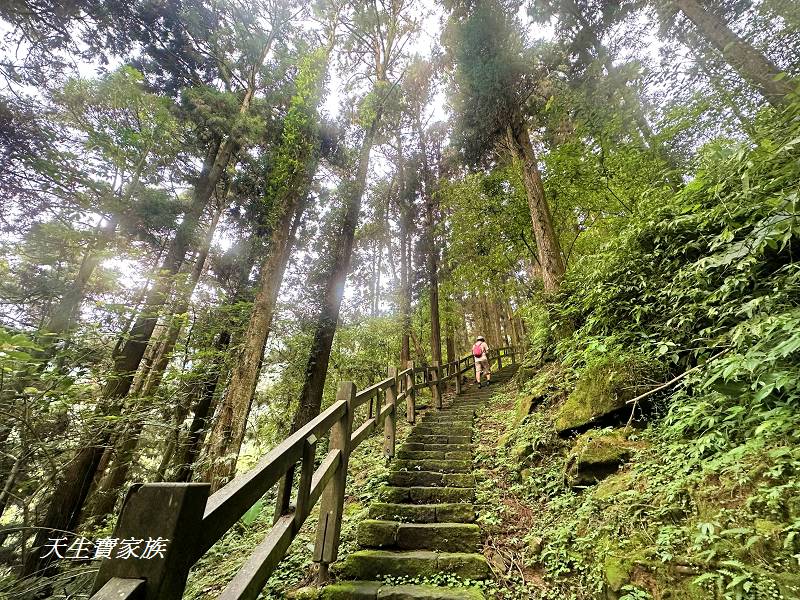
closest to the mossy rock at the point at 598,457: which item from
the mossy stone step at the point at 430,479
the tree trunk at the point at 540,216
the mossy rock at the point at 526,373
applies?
the mossy stone step at the point at 430,479

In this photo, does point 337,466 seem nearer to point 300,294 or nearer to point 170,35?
point 300,294

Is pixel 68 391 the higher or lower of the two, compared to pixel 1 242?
lower

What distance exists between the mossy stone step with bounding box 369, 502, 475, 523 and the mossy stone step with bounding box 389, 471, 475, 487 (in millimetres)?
598

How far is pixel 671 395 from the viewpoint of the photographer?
3545 mm

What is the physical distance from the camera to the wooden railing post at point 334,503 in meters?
2.90

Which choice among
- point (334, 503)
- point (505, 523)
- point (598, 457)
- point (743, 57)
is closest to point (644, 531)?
point (598, 457)

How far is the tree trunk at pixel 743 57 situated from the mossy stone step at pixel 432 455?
20.8ft

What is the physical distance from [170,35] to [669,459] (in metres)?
12.7

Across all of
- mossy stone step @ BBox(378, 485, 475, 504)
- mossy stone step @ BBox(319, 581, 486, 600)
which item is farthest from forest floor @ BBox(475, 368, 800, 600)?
mossy stone step @ BBox(319, 581, 486, 600)

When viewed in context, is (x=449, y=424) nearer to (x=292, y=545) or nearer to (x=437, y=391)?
(x=437, y=391)

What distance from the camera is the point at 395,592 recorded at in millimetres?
2668

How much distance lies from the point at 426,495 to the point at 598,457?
2014 millimetres

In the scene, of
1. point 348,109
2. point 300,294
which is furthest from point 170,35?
point 300,294

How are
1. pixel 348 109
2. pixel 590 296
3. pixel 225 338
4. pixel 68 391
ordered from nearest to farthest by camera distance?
1. pixel 68 391
2. pixel 590 296
3. pixel 225 338
4. pixel 348 109
